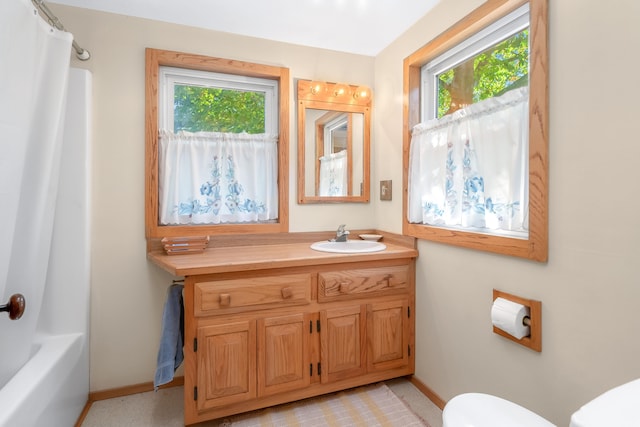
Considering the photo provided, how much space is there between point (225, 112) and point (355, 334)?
1.66 meters

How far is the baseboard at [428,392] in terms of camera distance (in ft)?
6.28

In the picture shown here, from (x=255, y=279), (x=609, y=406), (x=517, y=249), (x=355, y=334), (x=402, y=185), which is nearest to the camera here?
(x=609, y=406)

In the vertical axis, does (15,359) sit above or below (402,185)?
below

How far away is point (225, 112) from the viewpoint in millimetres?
2270

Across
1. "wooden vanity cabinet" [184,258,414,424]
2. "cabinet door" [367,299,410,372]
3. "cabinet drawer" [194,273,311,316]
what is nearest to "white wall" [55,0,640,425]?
"cabinet door" [367,299,410,372]

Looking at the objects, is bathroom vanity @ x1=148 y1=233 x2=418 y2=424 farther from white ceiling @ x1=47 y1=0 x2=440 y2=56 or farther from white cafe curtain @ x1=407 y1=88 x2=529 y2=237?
white ceiling @ x1=47 y1=0 x2=440 y2=56

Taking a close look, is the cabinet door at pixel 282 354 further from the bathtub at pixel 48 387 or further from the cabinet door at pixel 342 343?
the bathtub at pixel 48 387

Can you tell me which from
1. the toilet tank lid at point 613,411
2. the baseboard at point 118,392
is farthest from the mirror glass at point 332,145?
the toilet tank lid at point 613,411

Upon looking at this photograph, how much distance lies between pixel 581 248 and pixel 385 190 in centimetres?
135

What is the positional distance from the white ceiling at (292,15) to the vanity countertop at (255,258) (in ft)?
4.61

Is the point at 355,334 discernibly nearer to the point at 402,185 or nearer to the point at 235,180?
the point at 402,185

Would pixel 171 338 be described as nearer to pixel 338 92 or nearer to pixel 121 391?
pixel 121 391

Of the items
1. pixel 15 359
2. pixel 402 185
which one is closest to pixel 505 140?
pixel 402 185

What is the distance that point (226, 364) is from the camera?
5.57ft
